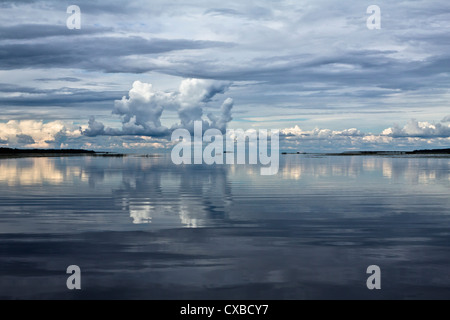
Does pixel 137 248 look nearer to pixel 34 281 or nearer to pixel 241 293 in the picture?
pixel 34 281

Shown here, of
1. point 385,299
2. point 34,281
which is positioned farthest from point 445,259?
point 34,281

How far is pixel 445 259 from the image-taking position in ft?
57.2

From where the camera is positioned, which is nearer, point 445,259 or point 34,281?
point 34,281

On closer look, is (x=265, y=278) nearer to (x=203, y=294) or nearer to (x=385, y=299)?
(x=203, y=294)

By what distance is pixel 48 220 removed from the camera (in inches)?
1073
